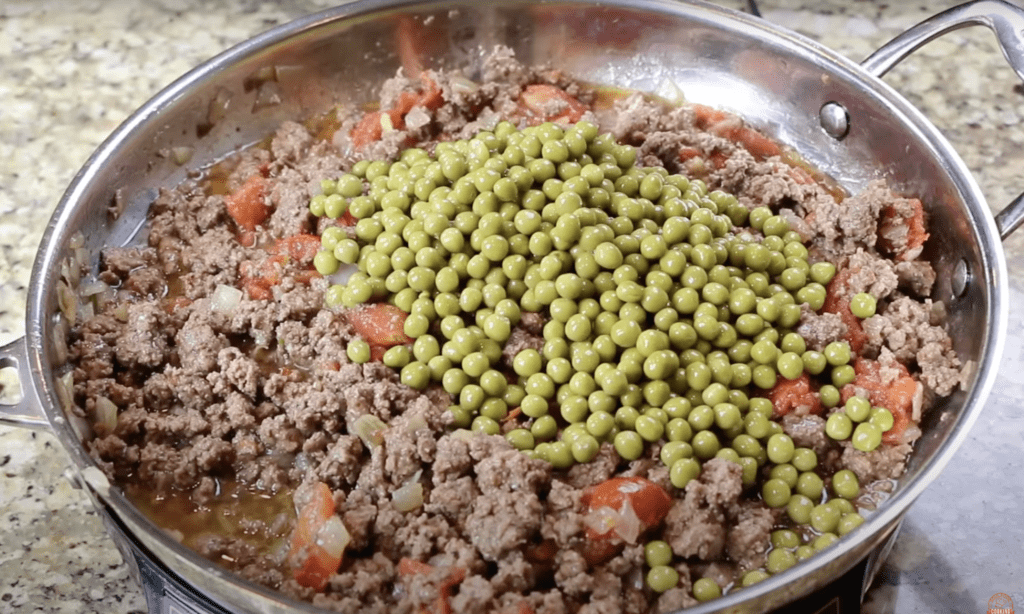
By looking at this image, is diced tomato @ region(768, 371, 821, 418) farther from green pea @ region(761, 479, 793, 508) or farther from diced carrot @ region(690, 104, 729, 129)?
diced carrot @ region(690, 104, 729, 129)

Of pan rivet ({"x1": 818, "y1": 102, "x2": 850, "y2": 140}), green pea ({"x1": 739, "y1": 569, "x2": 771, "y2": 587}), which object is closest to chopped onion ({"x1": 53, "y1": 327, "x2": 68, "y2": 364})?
green pea ({"x1": 739, "y1": 569, "x2": 771, "y2": 587})

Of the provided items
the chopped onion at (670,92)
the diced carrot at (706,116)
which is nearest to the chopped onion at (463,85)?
the chopped onion at (670,92)

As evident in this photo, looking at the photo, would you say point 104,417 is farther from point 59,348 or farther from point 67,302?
point 67,302

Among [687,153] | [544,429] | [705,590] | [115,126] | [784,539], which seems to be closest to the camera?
[705,590]

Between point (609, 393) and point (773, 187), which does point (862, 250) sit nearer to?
point (773, 187)

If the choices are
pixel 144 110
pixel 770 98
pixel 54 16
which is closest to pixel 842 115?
pixel 770 98

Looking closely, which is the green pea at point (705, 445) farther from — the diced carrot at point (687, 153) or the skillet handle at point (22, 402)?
the skillet handle at point (22, 402)

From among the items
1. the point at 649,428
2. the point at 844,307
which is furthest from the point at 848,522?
the point at 844,307
